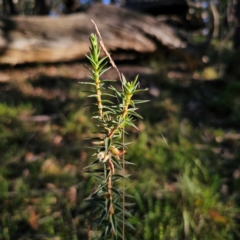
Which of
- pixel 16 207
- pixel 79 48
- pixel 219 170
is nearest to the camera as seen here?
pixel 16 207

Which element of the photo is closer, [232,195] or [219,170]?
[232,195]

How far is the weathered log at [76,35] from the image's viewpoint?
12.9ft

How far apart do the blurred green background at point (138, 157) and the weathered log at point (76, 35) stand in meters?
0.30

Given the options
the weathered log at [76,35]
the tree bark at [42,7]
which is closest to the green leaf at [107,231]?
the weathered log at [76,35]

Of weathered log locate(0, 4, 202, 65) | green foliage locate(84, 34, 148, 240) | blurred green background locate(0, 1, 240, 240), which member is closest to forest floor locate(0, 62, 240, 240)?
blurred green background locate(0, 1, 240, 240)

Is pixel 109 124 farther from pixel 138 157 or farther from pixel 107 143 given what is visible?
pixel 138 157

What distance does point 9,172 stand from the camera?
245cm

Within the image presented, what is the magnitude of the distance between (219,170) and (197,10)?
→ 5.74 m

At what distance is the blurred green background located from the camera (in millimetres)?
2027

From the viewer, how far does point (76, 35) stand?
173 inches

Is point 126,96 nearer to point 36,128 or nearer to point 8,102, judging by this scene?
point 36,128

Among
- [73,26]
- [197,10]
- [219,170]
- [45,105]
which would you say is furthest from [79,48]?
[197,10]

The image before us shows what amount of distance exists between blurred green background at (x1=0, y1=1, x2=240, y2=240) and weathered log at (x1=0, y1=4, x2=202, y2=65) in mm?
301

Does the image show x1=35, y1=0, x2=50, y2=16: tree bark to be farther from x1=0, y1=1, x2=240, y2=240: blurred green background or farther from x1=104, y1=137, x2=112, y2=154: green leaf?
x1=104, y1=137, x2=112, y2=154: green leaf
